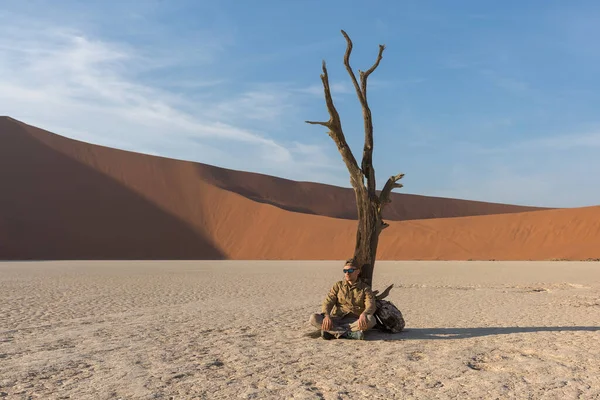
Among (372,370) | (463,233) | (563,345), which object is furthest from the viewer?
(463,233)

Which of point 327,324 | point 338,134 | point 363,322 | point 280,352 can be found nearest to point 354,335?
point 363,322

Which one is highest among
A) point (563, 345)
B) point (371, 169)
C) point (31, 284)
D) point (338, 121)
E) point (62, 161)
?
point (62, 161)

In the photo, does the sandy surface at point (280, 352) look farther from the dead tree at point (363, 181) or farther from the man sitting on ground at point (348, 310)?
the dead tree at point (363, 181)

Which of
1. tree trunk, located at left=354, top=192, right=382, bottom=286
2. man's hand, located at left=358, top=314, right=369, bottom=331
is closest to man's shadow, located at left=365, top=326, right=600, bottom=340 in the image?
man's hand, located at left=358, top=314, right=369, bottom=331

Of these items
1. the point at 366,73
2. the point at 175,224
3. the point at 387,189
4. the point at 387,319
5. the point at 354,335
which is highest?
the point at 366,73

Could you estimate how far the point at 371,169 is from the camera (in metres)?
7.80

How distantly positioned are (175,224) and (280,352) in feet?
139

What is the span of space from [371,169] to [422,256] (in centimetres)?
3228

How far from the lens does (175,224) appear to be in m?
46.8

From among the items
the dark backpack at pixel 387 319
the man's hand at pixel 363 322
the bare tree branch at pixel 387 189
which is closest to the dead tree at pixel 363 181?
the bare tree branch at pixel 387 189

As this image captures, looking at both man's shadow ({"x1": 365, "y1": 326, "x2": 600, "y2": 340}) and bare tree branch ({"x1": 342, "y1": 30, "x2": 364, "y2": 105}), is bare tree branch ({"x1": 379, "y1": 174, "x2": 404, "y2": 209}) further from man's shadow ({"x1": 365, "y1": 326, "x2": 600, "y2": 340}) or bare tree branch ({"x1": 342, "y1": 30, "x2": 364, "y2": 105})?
man's shadow ({"x1": 365, "y1": 326, "x2": 600, "y2": 340})

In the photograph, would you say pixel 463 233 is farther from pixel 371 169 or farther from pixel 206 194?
pixel 371 169

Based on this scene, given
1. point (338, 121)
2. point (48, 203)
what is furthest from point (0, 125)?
point (338, 121)

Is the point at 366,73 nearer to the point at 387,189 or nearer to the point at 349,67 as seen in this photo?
the point at 349,67
